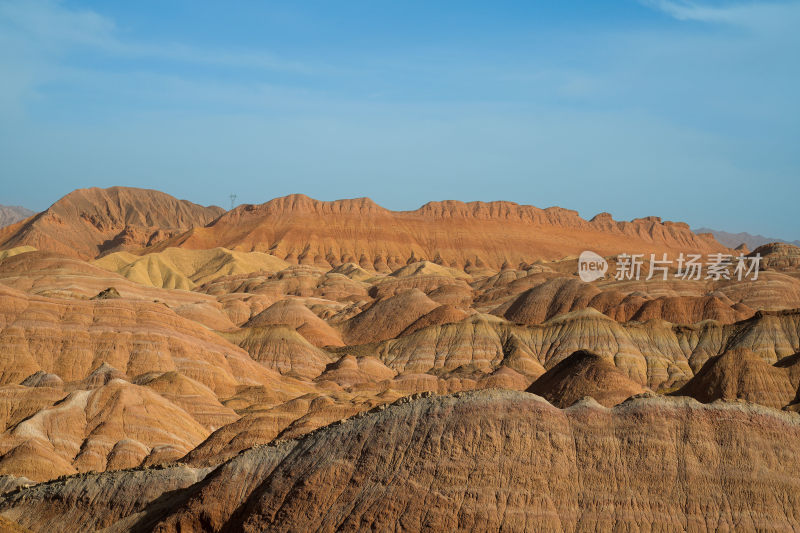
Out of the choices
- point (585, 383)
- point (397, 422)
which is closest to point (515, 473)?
point (397, 422)

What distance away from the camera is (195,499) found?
1551 inches

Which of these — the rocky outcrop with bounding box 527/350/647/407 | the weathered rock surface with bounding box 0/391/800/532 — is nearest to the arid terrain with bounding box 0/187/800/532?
the weathered rock surface with bounding box 0/391/800/532

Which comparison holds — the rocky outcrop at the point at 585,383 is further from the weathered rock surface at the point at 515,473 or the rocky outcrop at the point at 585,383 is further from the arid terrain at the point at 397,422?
the weathered rock surface at the point at 515,473

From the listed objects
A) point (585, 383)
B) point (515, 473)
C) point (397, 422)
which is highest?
point (397, 422)

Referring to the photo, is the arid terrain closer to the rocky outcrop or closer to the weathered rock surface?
the weathered rock surface

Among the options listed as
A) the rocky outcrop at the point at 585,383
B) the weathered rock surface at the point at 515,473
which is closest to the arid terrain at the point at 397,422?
the weathered rock surface at the point at 515,473

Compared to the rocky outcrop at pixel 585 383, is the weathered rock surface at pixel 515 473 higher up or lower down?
higher up

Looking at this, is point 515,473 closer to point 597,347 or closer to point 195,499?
point 195,499

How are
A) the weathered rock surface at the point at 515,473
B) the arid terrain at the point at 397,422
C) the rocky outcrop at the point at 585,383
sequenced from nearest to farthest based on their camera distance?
the weathered rock surface at the point at 515,473 < the arid terrain at the point at 397,422 < the rocky outcrop at the point at 585,383

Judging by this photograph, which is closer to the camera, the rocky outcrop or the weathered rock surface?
the weathered rock surface

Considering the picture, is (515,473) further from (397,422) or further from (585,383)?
(585,383)

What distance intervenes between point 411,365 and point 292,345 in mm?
15315

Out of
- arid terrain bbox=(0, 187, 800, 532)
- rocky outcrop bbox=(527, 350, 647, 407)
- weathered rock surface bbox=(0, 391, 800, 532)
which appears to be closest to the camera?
weathered rock surface bbox=(0, 391, 800, 532)

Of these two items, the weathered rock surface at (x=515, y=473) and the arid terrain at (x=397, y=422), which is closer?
the weathered rock surface at (x=515, y=473)
